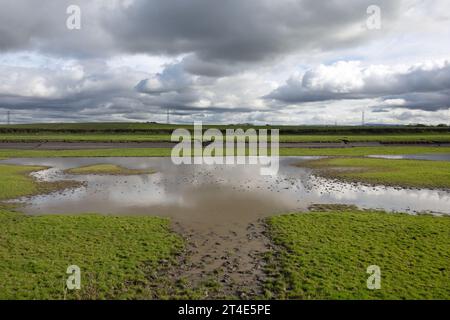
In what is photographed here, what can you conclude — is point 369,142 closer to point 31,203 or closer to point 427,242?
point 427,242

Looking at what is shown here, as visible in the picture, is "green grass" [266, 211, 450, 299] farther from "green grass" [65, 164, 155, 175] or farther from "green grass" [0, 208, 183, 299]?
"green grass" [65, 164, 155, 175]

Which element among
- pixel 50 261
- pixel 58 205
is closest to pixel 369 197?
pixel 50 261

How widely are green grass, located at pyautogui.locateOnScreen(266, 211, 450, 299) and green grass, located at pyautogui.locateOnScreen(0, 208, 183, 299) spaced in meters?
5.17

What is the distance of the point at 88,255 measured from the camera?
14.0m

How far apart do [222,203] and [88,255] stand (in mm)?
12197

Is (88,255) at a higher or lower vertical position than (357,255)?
higher

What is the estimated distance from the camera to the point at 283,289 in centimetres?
1136

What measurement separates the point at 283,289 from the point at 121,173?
32.1m

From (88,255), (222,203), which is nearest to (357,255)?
(222,203)

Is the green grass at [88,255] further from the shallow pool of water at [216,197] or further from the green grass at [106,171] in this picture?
the green grass at [106,171]

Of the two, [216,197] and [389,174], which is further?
[389,174]

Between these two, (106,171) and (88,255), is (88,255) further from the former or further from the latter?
(106,171)

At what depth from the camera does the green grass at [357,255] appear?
11203 mm

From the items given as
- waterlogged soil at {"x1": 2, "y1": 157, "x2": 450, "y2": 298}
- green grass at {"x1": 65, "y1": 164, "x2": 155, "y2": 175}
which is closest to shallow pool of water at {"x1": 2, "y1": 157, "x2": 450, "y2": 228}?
waterlogged soil at {"x1": 2, "y1": 157, "x2": 450, "y2": 298}
